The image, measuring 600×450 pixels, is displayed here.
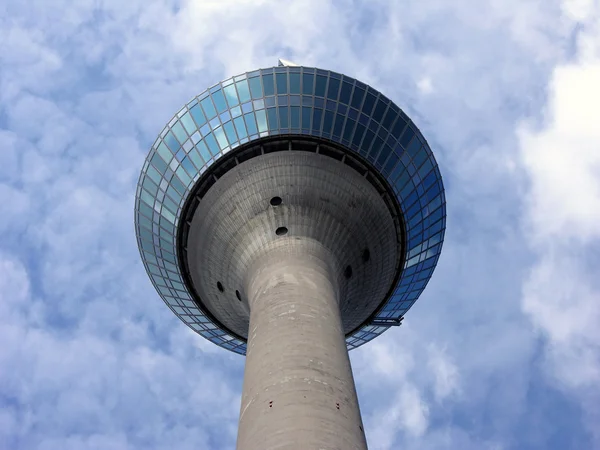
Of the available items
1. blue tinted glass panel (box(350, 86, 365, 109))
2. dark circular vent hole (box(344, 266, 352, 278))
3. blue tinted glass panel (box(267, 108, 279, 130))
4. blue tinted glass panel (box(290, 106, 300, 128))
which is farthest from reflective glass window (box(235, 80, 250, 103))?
dark circular vent hole (box(344, 266, 352, 278))

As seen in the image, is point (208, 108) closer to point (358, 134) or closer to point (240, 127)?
point (240, 127)

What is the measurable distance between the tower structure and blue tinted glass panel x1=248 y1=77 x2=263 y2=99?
0.06 m

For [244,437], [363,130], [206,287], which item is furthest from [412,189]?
[244,437]

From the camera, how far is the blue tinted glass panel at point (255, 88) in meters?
28.8

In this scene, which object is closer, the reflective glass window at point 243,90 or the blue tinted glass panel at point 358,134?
the reflective glass window at point 243,90

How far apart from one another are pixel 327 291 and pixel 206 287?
936 centimetres

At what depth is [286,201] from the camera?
26859 mm

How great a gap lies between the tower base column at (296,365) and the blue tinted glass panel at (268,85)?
8.69 meters

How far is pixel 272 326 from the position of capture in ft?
68.5

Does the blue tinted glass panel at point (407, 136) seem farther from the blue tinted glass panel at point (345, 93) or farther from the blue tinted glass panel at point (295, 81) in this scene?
the blue tinted glass panel at point (295, 81)

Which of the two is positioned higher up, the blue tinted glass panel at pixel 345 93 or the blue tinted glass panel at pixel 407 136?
the blue tinted glass panel at pixel 345 93

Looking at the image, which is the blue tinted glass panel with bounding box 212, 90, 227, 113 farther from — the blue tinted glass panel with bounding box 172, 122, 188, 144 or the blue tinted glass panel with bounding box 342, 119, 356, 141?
the blue tinted glass panel with bounding box 342, 119, 356, 141

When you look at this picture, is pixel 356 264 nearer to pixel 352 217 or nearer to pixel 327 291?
pixel 352 217

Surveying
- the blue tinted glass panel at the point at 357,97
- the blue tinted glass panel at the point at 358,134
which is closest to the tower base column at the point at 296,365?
the blue tinted glass panel at the point at 358,134
